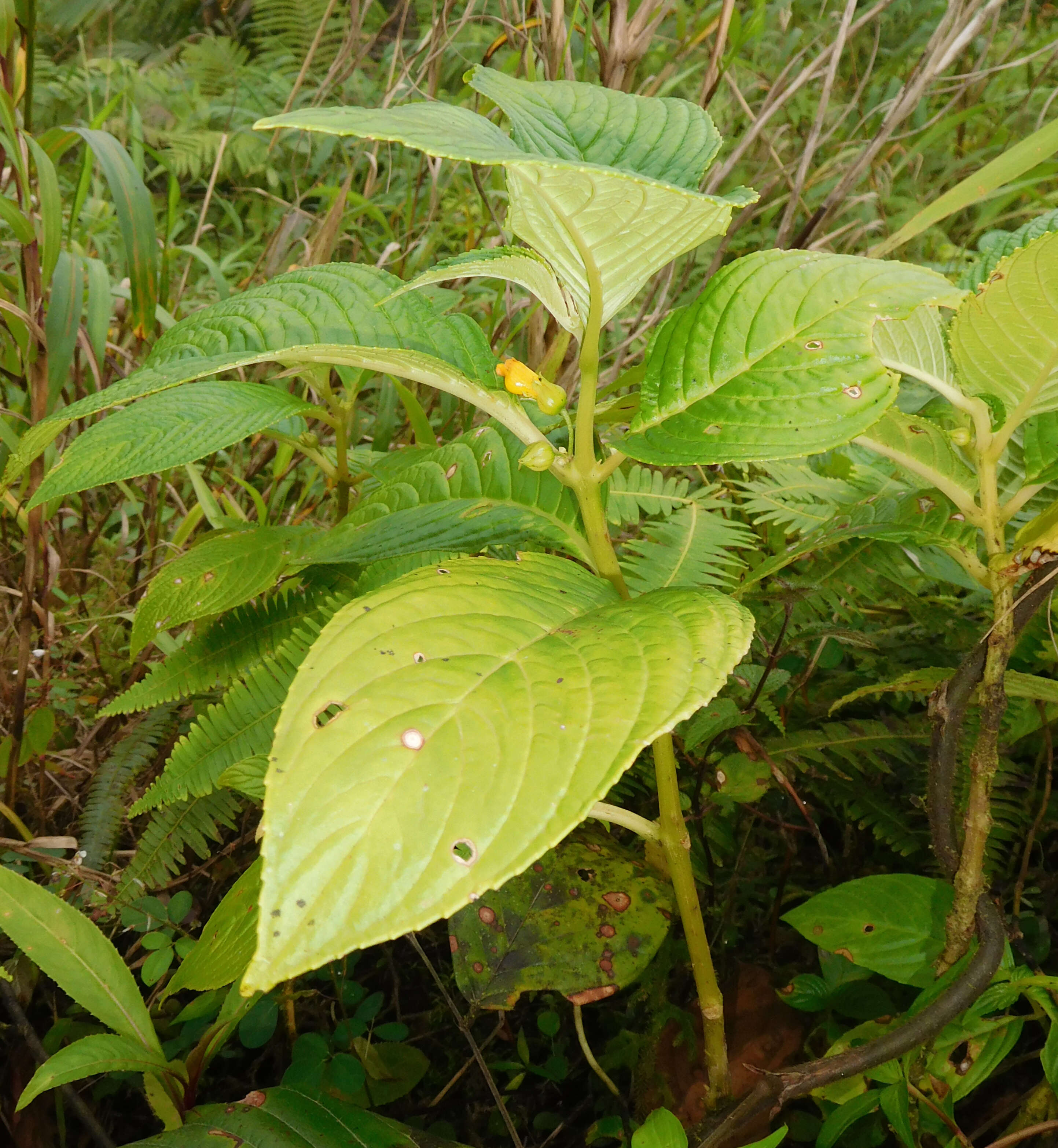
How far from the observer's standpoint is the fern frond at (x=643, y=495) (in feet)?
4.00

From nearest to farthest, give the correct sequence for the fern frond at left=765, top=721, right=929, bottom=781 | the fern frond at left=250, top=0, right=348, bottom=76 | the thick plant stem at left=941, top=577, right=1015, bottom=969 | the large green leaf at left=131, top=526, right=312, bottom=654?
1. the thick plant stem at left=941, top=577, right=1015, bottom=969
2. the large green leaf at left=131, top=526, right=312, bottom=654
3. the fern frond at left=765, top=721, right=929, bottom=781
4. the fern frond at left=250, top=0, right=348, bottom=76

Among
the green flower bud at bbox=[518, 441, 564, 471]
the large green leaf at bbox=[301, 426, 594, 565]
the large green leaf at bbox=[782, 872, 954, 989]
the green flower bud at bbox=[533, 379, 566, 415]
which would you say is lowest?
the large green leaf at bbox=[782, 872, 954, 989]

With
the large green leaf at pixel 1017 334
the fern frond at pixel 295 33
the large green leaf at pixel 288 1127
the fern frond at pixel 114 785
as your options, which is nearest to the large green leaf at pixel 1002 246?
the large green leaf at pixel 1017 334

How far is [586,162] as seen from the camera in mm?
590

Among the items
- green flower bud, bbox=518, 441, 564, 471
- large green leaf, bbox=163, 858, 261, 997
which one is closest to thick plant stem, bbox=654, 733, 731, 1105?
green flower bud, bbox=518, 441, 564, 471

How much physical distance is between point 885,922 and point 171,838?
0.88 metres

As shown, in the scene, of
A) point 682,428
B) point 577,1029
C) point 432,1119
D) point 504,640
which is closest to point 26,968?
point 432,1119

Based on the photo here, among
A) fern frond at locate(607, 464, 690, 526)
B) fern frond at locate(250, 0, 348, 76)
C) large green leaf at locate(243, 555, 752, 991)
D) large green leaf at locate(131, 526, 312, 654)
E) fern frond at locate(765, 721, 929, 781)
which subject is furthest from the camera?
fern frond at locate(250, 0, 348, 76)

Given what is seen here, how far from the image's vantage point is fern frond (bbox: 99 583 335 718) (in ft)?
3.59

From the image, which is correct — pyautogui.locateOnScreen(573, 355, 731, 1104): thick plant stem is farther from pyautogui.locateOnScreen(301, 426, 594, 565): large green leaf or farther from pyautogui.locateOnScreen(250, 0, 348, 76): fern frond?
pyautogui.locateOnScreen(250, 0, 348, 76): fern frond

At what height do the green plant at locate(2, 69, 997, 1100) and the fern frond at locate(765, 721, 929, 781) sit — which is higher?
the green plant at locate(2, 69, 997, 1100)

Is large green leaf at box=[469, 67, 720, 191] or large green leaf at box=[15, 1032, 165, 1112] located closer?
large green leaf at box=[469, 67, 720, 191]

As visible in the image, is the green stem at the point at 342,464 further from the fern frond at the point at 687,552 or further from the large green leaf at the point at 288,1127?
the large green leaf at the point at 288,1127

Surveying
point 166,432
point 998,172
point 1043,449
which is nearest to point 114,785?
point 166,432
